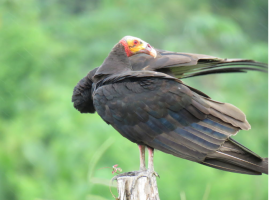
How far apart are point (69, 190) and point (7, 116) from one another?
3.62m

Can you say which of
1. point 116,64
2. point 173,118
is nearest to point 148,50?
point 116,64

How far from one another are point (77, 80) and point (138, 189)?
25.0 feet

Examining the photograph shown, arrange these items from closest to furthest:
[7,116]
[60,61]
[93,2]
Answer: [7,116]
[60,61]
[93,2]

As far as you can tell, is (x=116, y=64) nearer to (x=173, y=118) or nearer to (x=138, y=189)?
(x=173, y=118)

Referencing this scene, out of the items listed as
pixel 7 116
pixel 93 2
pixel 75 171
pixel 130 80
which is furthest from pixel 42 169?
pixel 93 2

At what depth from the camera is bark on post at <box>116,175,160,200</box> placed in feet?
9.56

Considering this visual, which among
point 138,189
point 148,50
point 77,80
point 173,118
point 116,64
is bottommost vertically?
point 138,189

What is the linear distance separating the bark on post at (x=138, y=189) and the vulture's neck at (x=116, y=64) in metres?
0.89

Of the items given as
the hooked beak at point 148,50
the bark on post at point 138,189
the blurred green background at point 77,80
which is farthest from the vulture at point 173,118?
the blurred green background at point 77,80

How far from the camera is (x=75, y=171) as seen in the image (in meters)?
7.00

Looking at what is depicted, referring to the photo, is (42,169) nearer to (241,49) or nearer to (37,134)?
(37,134)

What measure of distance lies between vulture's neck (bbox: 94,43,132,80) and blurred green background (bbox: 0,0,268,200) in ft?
5.16

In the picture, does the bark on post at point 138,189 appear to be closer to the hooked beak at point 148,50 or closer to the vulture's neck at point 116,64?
the vulture's neck at point 116,64

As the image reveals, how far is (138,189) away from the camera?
2.95m
